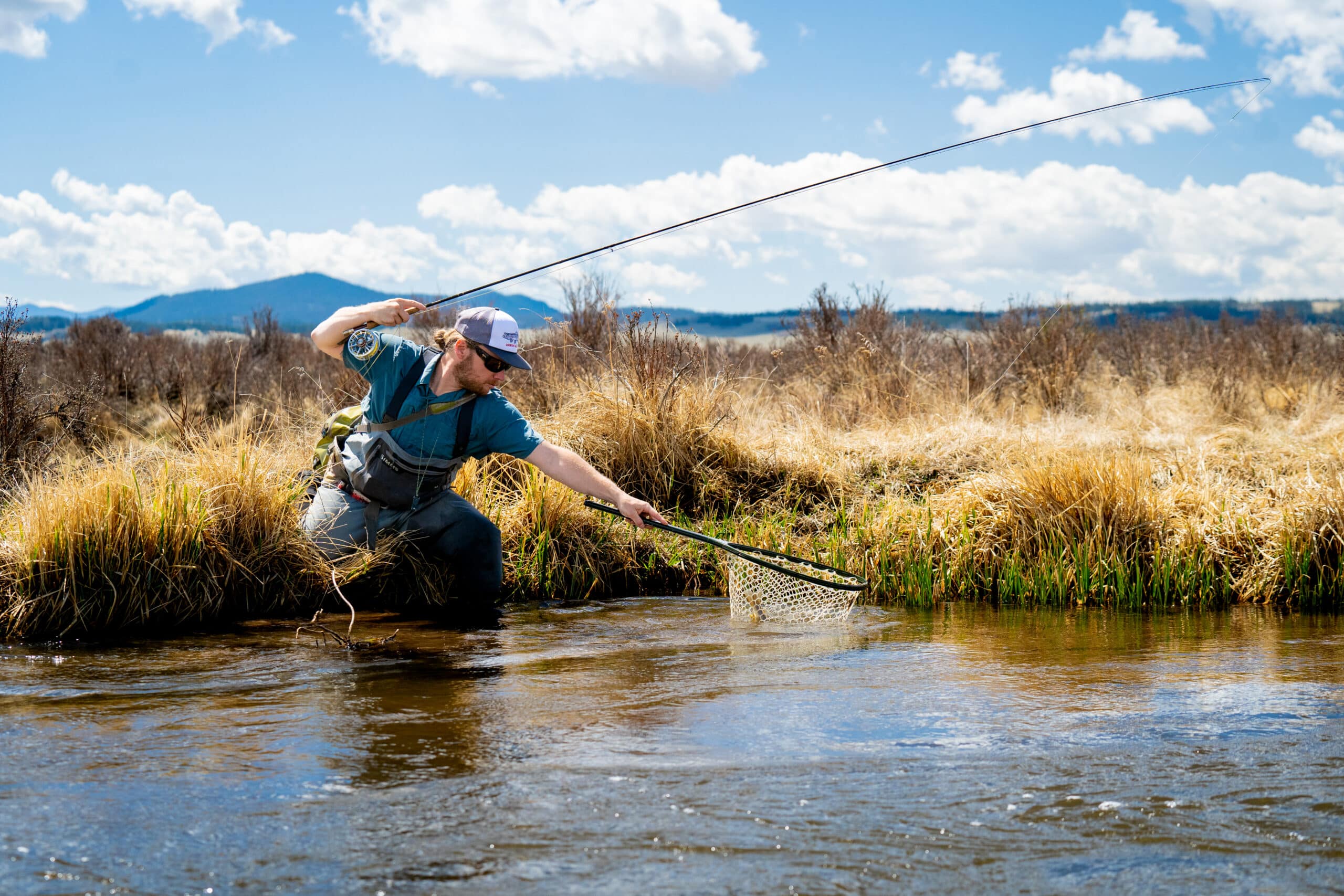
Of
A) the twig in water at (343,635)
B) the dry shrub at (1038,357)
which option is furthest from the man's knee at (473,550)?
the dry shrub at (1038,357)

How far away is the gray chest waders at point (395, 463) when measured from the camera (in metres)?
5.88

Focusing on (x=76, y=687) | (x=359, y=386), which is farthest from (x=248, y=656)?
(x=359, y=386)

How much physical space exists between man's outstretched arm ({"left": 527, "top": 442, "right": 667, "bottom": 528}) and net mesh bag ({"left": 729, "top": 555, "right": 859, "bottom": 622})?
2.86 feet

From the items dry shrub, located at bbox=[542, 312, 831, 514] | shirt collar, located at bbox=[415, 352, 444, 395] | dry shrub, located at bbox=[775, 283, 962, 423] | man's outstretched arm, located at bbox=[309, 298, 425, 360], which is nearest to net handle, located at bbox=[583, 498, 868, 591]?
shirt collar, located at bbox=[415, 352, 444, 395]

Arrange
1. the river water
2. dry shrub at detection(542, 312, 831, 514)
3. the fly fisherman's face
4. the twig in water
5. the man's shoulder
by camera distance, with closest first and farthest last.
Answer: the river water
the twig in water
the fly fisherman's face
the man's shoulder
dry shrub at detection(542, 312, 831, 514)

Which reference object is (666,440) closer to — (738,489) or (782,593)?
(738,489)

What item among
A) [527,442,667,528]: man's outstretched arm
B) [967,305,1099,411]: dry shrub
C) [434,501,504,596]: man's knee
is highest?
[967,305,1099,411]: dry shrub

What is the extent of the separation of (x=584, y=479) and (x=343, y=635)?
1.46m

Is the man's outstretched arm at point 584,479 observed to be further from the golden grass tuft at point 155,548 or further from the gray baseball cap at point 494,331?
the golden grass tuft at point 155,548

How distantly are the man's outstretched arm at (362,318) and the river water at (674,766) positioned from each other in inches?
60.0

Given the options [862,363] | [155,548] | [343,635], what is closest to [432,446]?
[343,635]

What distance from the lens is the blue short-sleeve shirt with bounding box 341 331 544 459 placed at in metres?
5.81

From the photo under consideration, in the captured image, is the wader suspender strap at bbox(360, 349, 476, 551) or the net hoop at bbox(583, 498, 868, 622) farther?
the net hoop at bbox(583, 498, 868, 622)

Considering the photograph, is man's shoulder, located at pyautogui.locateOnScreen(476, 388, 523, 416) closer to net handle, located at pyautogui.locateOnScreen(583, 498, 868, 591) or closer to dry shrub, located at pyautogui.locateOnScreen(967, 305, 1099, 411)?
net handle, located at pyautogui.locateOnScreen(583, 498, 868, 591)
